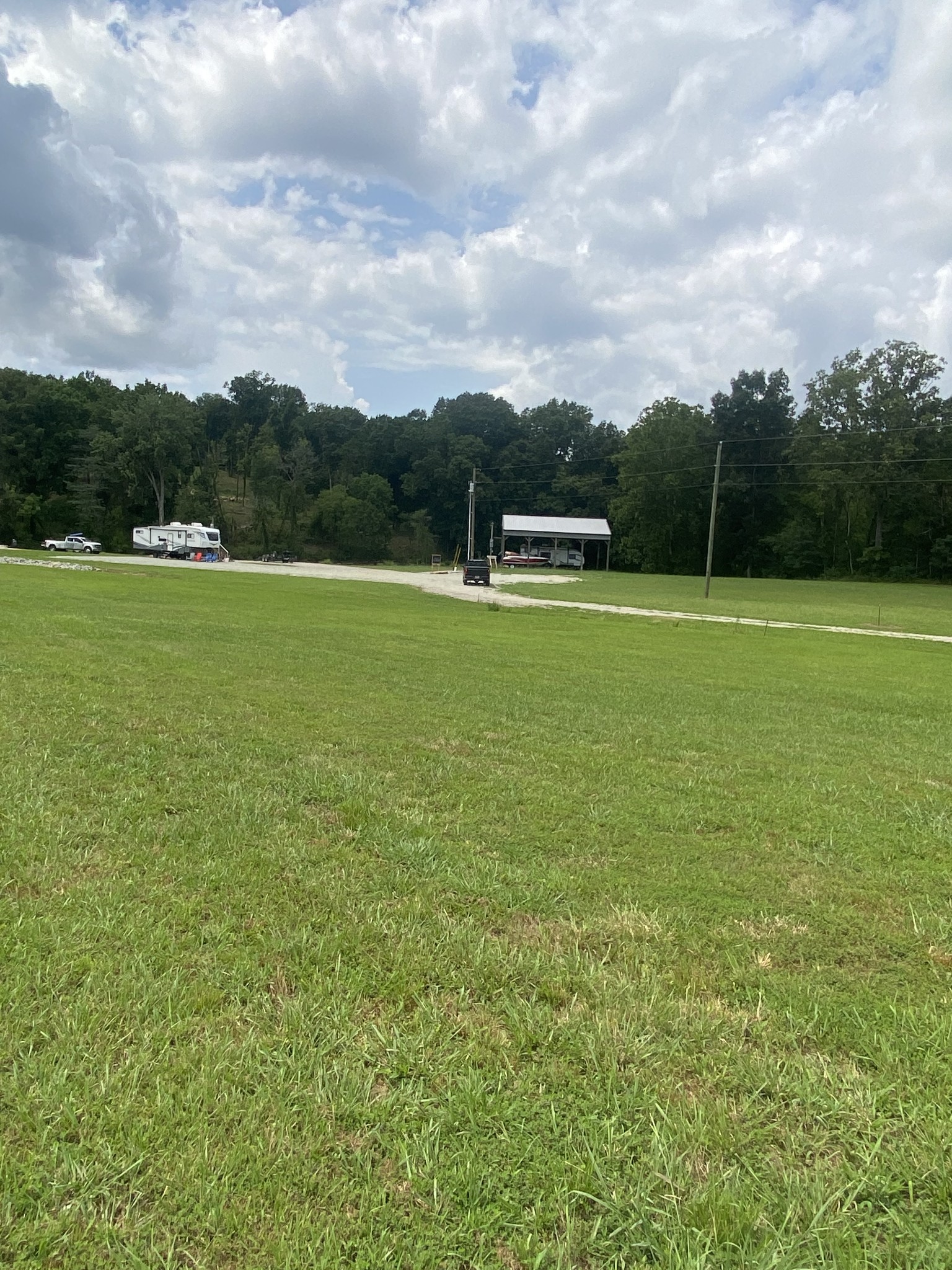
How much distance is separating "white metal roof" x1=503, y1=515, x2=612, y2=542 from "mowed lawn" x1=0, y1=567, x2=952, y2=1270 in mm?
71778

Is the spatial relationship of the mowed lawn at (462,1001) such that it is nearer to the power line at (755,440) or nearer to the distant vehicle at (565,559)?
the power line at (755,440)

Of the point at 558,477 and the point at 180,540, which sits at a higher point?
the point at 558,477

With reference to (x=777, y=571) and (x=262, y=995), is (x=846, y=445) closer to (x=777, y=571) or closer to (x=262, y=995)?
(x=777, y=571)

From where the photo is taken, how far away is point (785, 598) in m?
45.8

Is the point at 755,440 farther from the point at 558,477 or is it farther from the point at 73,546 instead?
the point at 73,546

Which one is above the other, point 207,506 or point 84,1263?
point 207,506

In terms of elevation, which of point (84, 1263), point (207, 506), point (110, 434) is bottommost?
point (84, 1263)

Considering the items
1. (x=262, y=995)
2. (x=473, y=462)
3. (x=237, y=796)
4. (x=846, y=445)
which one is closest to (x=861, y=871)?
(x=262, y=995)

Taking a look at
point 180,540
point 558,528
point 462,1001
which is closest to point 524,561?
point 558,528

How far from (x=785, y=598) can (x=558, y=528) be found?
121ft

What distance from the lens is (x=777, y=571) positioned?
75938 mm

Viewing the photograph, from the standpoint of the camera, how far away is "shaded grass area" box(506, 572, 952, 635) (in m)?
30.9

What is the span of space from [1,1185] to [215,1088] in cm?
57

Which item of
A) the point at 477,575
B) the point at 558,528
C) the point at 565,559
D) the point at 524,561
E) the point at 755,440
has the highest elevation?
the point at 755,440
